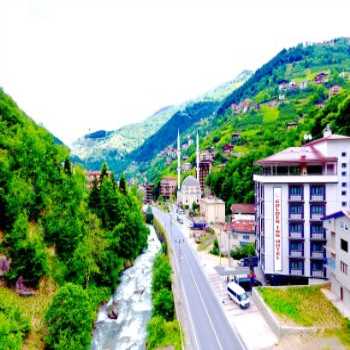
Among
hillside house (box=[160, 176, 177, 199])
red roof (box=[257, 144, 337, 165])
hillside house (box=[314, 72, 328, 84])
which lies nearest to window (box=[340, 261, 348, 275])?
red roof (box=[257, 144, 337, 165])

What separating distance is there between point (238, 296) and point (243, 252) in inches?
659

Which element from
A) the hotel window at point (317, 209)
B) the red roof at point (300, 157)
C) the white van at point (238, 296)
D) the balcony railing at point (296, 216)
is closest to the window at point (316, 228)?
the hotel window at point (317, 209)

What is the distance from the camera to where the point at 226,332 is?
1207 inches

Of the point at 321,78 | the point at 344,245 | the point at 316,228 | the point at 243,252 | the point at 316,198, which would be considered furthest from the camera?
the point at 321,78

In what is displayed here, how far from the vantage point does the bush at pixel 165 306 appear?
3414cm

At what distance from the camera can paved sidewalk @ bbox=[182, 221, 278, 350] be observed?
93.0ft

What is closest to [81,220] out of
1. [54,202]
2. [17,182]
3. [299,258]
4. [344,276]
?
[54,202]

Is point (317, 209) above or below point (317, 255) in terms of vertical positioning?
above

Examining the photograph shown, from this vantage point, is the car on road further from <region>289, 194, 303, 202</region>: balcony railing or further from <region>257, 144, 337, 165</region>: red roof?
<region>257, 144, 337, 165</region>: red roof

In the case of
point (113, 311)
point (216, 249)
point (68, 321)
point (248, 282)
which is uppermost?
point (216, 249)

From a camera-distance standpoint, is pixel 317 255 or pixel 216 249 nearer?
pixel 317 255

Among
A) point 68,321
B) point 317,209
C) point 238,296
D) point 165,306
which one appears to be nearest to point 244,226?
point 317,209

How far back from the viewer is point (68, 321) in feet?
94.5

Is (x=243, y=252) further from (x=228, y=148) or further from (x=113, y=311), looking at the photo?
(x=228, y=148)
